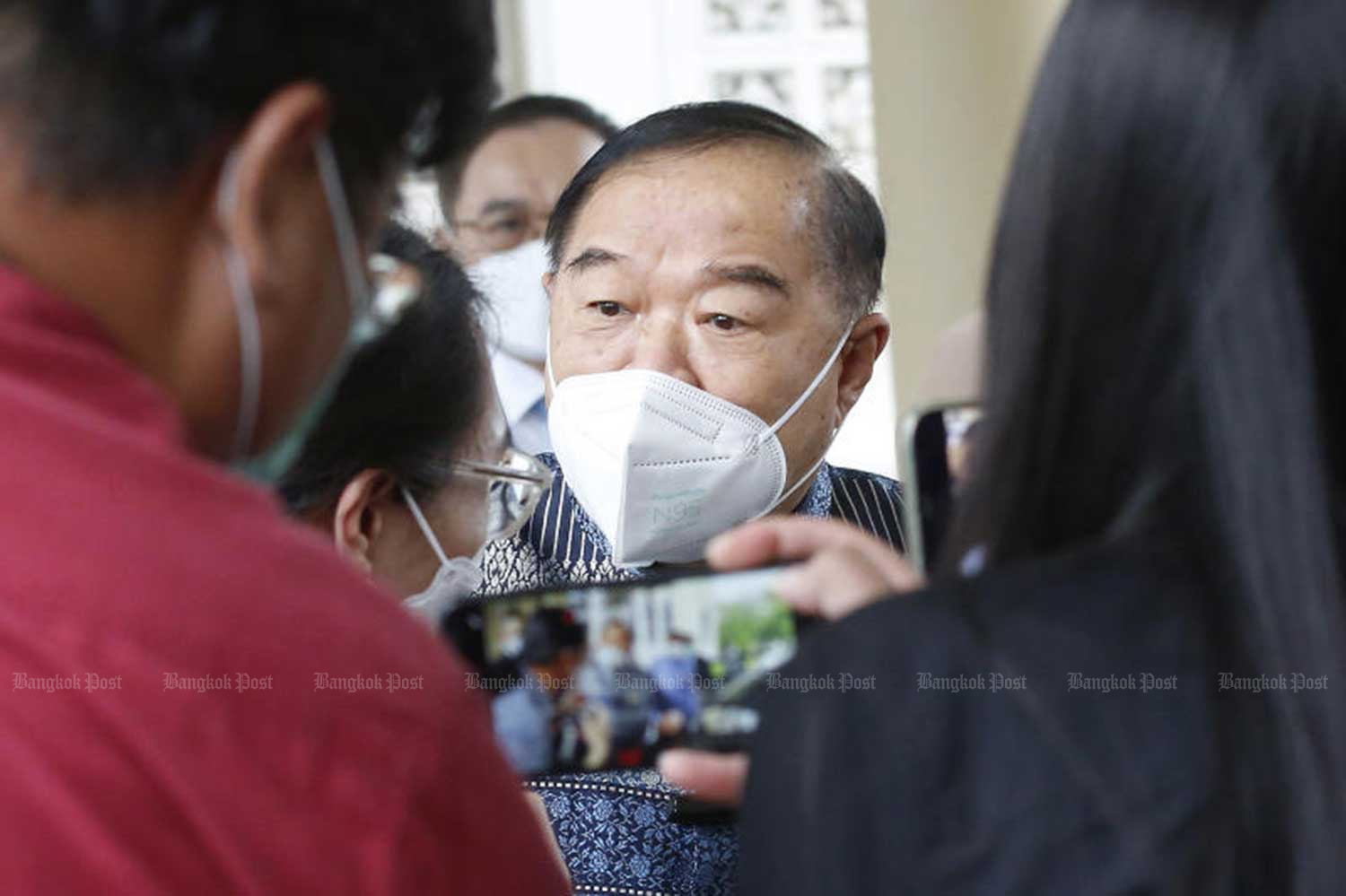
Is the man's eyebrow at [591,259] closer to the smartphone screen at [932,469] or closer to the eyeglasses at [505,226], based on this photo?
the smartphone screen at [932,469]

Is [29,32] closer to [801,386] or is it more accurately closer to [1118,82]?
[1118,82]

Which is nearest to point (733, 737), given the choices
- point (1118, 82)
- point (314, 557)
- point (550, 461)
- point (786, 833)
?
point (786, 833)

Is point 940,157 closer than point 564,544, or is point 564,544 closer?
point 564,544

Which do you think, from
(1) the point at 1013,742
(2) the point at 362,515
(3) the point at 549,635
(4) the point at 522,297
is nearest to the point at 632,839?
(2) the point at 362,515

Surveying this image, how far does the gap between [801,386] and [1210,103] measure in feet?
4.31

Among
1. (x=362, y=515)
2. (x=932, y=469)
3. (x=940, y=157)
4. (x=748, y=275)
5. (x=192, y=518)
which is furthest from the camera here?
(x=940, y=157)

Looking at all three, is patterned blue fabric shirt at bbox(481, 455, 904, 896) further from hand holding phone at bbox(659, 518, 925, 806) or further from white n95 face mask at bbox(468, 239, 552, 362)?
white n95 face mask at bbox(468, 239, 552, 362)

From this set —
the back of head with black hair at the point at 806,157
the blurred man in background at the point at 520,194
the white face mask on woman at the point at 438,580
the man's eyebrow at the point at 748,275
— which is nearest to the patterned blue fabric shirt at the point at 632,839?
the white face mask on woman at the point at 438,580

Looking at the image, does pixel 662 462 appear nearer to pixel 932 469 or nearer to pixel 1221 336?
pixel 932 469

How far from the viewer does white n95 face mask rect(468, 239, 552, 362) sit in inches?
142

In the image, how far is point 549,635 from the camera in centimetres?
120

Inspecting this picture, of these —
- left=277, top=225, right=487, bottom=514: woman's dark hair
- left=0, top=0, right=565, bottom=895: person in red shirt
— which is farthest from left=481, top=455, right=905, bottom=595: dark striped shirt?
left=0, top=0, right=565, bottom=895: person in red shirt

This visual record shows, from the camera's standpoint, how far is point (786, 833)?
1.06 metres

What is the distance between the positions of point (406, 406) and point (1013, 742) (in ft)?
3.51
